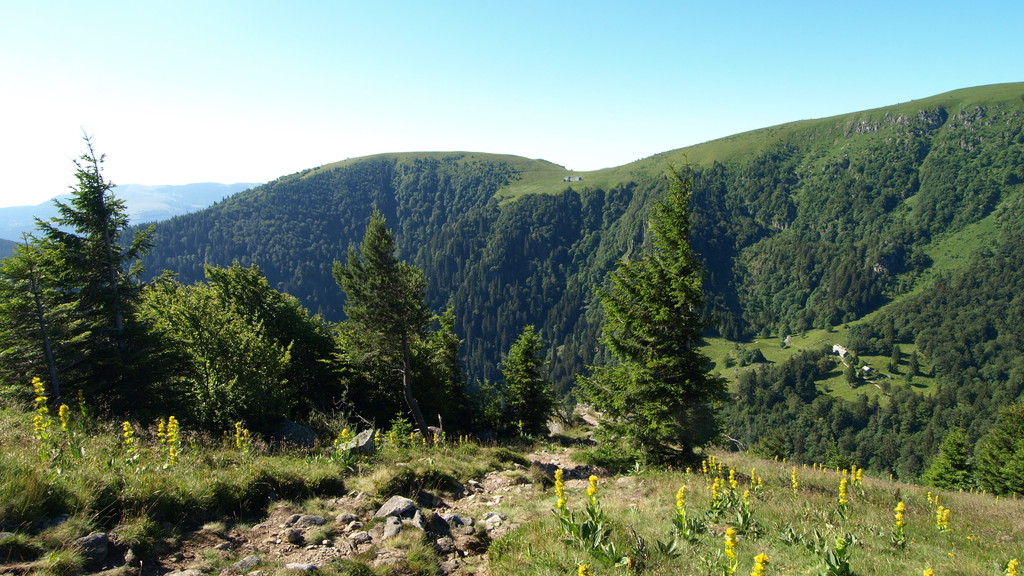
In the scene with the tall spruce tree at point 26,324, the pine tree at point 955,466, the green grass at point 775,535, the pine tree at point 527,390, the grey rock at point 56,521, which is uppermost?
the tall spruce tree at point 26,324

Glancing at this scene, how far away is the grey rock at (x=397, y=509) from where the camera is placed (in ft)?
23.8

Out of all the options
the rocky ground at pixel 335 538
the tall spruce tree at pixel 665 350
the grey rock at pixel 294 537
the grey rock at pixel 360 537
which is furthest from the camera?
the tall spruce tree at pixel 665 350

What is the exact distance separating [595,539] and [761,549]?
2883 mm

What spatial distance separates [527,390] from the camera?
85.5 ft

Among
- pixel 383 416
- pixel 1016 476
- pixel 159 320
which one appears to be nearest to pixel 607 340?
pixel 383 416

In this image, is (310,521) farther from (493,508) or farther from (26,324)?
(26,324)

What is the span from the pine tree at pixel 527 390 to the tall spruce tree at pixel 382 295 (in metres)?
6.02

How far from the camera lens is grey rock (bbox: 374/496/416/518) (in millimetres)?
7242

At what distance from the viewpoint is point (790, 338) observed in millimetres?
198500

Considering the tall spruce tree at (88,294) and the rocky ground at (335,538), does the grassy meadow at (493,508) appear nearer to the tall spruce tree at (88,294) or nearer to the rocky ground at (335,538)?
the rocky ground at (335,538)

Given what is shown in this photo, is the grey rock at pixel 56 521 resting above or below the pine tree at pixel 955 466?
above

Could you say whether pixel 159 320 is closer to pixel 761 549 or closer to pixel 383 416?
pixel 383 416

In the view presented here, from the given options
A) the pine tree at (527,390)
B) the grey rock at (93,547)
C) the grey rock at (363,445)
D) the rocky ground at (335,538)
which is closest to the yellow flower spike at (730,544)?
the rocky ground at (335,538)

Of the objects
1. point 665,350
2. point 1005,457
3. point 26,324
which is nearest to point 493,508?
point 665,350
